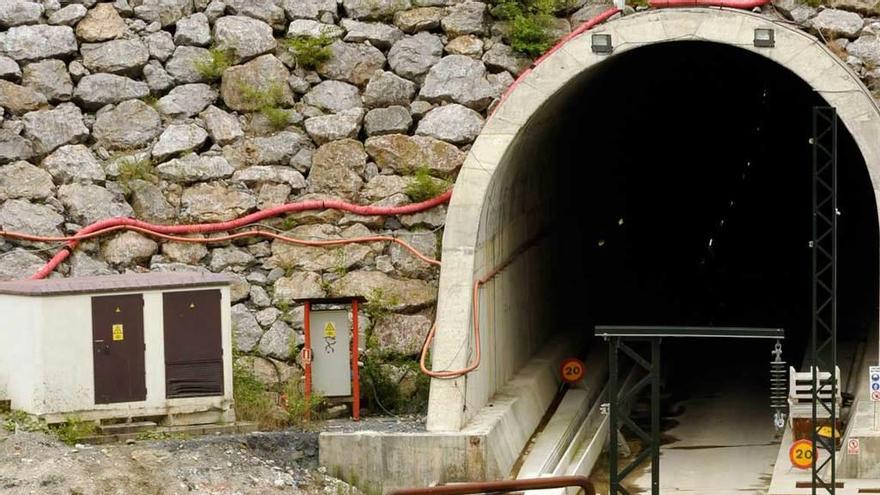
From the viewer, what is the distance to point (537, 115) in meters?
24.0

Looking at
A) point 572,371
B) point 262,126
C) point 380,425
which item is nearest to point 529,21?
point 262,126

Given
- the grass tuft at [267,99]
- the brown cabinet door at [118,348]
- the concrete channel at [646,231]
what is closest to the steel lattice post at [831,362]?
the concrete channel at [646,231]

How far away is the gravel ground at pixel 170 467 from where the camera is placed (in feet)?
62.2

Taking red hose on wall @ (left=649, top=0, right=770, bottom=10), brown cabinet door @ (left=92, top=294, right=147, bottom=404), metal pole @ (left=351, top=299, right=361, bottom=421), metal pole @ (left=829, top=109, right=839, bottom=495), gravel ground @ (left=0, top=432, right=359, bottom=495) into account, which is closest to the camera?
gravel ground @ (left=0, top=432, right=359, bottom=495)

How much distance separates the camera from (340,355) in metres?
23.9

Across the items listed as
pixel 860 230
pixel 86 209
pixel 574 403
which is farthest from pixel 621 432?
pixel 860 230

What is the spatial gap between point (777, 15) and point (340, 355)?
7.78 meters

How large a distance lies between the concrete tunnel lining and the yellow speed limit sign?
3.23 m

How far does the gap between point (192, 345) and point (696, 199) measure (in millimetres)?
21452

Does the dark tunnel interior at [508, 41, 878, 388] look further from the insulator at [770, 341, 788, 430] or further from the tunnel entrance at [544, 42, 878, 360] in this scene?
the insulator at [770, 341, 788, 430]

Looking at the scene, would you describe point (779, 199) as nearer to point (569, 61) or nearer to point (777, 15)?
point (777, 15)

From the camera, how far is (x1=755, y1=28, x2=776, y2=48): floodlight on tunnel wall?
22656mm

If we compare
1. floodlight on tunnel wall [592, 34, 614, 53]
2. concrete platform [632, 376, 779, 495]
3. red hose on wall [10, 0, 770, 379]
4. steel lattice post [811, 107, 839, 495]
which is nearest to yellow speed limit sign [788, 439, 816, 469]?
steel lattice post [811, 107, 839, 495]

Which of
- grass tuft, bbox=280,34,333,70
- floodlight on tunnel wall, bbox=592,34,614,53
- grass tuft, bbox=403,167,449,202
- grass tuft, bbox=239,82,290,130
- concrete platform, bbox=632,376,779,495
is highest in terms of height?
grass tuft, bbox=280,34,333,70
